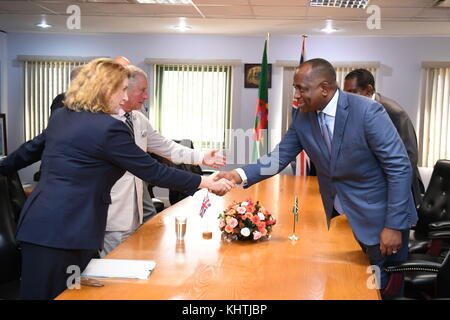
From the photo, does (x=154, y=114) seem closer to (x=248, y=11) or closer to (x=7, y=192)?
(x=248, y=11)

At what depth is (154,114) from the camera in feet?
27.6

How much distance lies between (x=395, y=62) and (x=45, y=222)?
280 inches

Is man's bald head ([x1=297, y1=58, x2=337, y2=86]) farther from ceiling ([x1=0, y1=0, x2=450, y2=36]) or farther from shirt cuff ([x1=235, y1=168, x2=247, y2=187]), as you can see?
ceiling ([x1=0, y1=0, x2=450, y2=36])

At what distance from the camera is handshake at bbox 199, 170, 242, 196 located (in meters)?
2.57

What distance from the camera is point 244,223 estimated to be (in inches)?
92.0

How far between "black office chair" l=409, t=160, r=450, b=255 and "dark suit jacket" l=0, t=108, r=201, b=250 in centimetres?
250

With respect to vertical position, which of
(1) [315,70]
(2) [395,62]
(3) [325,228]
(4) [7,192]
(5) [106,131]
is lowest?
(3) [325,228]

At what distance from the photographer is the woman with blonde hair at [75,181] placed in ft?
6.17

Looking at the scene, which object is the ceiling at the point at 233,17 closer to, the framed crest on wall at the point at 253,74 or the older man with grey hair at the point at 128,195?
the framed crest on wall at the point at 253,74

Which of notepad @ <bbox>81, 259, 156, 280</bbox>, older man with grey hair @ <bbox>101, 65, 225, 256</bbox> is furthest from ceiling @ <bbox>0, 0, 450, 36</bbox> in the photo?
notepad @ <bbox>81, 259, 156, 280</bbox>

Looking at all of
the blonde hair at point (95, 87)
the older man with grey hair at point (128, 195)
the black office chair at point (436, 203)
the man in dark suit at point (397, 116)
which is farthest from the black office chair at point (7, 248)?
the black office chair at point (436, 203)

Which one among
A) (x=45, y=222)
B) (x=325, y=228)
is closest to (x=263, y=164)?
(x=325, y=228)

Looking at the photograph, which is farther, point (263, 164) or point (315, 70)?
point (263, 164)

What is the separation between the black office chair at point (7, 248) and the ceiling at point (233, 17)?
3735mm
